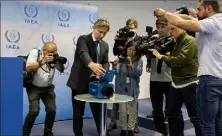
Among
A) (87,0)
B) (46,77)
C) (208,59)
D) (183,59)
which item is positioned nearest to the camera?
(208,59)

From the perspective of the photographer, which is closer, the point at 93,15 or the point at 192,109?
the point at 192,109

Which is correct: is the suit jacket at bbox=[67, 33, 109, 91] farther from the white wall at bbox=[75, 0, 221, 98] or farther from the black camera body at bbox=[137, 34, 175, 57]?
the white wall at bbox=[75, 0, 221, 98]

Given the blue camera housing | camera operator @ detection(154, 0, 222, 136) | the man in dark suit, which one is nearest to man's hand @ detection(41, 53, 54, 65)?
the man in dark suit

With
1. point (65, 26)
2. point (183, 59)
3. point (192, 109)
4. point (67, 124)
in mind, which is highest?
point (65, 26)

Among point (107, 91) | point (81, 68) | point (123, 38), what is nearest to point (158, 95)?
point (123, 38)

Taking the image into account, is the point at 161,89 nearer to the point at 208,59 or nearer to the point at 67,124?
the point at 208,59

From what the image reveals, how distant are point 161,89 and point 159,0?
3218 mm

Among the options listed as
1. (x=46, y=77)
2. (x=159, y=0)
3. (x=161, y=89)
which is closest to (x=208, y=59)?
(x=161, y=89)

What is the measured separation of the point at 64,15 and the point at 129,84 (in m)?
1.47

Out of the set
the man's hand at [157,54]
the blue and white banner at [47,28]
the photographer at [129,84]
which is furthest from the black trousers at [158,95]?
the blue and white banner at [47,28]

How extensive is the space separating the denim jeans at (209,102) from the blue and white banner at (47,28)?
2.37 m

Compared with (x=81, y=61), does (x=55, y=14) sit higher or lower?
higher

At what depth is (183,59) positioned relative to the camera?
2.83 m

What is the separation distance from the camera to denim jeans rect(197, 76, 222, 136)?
7.72ft
